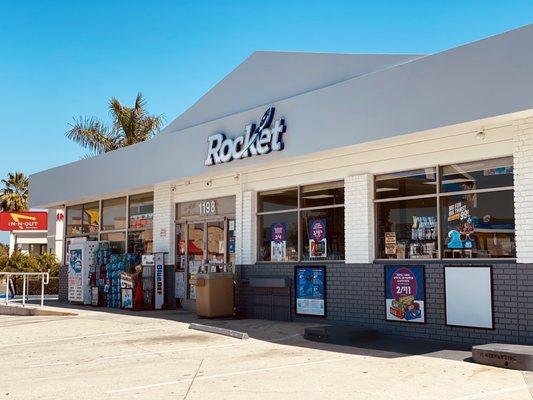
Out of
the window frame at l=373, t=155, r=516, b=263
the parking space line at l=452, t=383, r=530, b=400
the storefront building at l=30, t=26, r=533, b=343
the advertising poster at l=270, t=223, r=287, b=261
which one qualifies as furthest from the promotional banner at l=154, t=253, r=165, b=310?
the parking space line at l=452, t=383, r=530, b=400

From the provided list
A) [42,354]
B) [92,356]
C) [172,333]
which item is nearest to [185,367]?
[92,356]

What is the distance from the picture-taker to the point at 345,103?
11992 millimetres

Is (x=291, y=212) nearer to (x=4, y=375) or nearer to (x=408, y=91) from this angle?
(x=408, y=91)

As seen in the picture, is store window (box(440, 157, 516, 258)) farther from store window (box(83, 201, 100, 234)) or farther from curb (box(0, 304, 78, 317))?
store window (box(83, 201, 100, 234))

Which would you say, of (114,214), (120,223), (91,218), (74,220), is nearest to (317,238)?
(120,223)

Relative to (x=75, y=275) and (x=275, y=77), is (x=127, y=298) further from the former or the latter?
(x=275, y=77)

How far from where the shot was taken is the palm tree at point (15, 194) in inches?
2447

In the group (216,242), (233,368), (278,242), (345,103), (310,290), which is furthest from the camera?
(216,242)

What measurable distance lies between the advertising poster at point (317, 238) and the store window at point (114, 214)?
8.44 metres

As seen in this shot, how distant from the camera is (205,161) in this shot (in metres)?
15.5

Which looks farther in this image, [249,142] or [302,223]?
[302,223]

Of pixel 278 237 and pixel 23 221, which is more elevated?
pixel 23 221

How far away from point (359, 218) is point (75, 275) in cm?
1115

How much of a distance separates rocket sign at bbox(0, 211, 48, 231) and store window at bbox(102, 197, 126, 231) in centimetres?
2593
